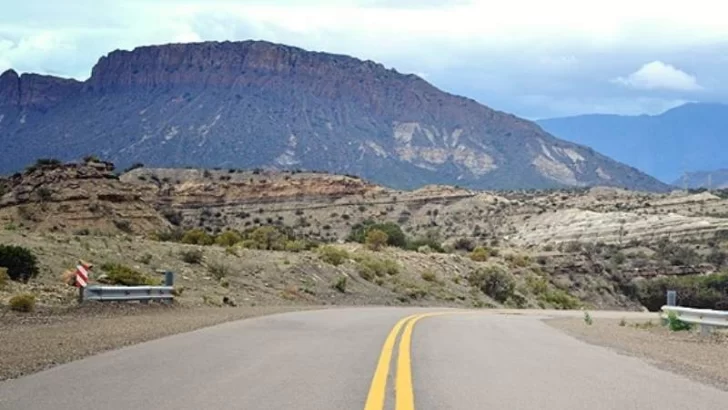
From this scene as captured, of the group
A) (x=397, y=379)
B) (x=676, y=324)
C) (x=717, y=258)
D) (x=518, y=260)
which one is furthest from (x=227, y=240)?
(x=397, y=379)

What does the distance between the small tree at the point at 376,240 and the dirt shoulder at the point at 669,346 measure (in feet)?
117

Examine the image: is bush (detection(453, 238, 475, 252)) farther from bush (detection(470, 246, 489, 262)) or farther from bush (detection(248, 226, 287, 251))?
bush (detection(248, 226, 287, 251))

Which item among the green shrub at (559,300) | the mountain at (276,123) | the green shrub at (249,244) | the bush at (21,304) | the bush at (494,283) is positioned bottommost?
the green shrub at (559,300)

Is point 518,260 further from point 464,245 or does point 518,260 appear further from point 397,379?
point 397,379

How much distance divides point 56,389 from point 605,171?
189 metres

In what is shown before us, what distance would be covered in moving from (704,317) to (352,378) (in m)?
13.2

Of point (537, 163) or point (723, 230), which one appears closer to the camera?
point (723, 230)

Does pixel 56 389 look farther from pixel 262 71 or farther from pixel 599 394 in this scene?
pixel 262 71

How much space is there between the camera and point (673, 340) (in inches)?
867

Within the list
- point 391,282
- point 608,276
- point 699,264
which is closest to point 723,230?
point 699,264

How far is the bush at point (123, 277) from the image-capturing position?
29828 mm

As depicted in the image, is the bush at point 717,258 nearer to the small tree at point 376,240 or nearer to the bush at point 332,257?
the small tree at point 376,240

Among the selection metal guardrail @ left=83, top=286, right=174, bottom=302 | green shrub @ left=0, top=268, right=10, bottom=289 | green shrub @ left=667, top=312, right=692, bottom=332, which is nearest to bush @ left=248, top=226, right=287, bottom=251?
metal guardrail @ left=83, top=286, right=174, bottom=302

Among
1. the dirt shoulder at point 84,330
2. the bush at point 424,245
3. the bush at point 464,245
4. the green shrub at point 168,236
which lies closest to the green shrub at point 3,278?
the dirt shoulder at point 84,330
